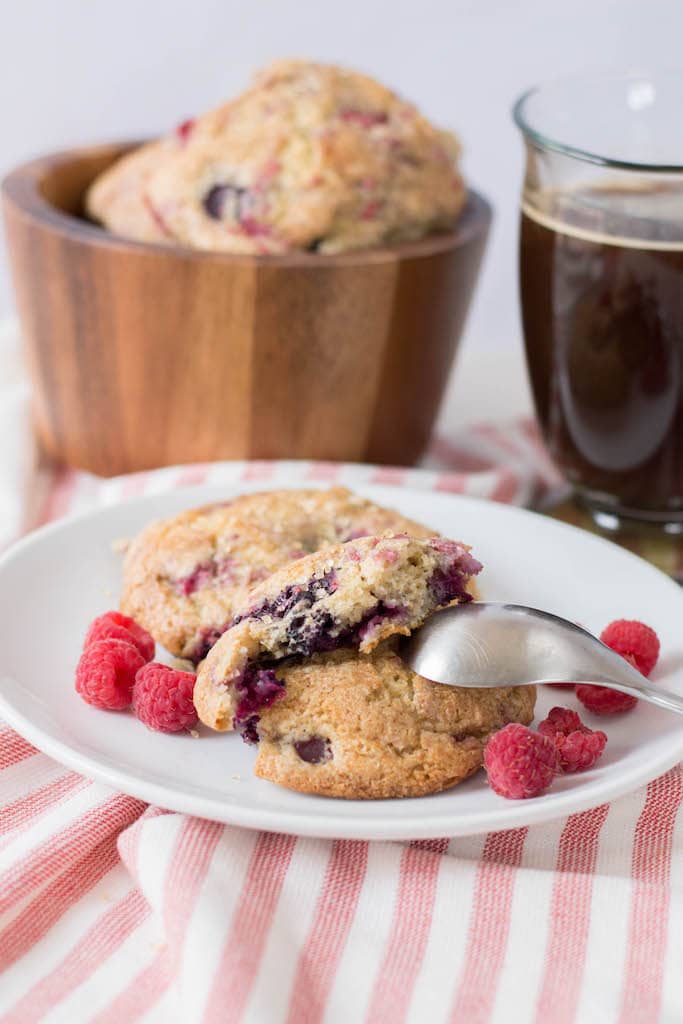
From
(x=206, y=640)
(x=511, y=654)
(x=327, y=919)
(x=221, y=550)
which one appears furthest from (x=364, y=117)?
Answer: (x=327, y=919)

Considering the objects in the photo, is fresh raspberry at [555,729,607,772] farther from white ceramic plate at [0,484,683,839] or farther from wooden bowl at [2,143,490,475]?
wooden bowl at [2,143,490,475]

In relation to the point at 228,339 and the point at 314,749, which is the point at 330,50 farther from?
the point at 314,749

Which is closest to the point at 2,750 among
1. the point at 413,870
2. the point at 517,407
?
the point at 413,870

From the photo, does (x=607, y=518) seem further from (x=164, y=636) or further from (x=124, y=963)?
(x=124, y=963)

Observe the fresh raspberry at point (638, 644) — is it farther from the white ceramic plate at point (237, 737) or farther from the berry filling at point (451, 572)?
the berry filling at point (451, 572)

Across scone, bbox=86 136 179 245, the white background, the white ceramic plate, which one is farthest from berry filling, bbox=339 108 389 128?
the white background

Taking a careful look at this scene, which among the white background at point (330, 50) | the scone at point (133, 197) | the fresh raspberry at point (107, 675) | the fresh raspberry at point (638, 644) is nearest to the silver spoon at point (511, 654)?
the fresh raspberry at point (638, 644)

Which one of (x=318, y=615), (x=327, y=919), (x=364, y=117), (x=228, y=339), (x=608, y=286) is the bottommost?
(x=327, y=919)
